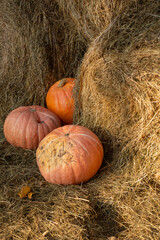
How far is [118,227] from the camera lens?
2.05 metres

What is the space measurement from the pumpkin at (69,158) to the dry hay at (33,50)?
1.53 m

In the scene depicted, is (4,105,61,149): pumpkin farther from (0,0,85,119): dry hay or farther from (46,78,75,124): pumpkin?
(0,0,85,119): dry hay

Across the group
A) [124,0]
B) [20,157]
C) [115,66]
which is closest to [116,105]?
[115,66]

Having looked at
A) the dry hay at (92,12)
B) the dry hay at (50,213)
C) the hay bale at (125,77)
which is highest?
the dry hay at (92,12)

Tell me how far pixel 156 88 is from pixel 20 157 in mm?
1611

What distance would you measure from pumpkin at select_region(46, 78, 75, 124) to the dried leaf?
1.47m

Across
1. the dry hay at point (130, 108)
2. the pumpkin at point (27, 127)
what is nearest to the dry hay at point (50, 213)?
the dry hay at point (130, 108)

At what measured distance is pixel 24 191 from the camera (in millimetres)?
2346

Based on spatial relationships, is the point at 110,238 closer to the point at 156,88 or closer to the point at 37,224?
the point at 37,224

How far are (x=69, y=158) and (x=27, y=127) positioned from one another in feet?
2.90

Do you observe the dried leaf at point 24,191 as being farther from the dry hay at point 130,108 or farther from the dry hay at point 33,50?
the dry hay at point 33,50

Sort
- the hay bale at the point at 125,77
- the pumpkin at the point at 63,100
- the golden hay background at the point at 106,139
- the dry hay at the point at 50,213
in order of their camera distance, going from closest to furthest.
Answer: the dry hay at the point at 50,213 → the golden hay background at the point at 106,139 → the hay bale at the point at 125,77 → the pumpkin at the point at 63,100

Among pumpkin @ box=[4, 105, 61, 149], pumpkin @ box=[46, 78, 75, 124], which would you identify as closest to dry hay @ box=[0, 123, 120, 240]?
pumpkin @ box=[4, 105, 61, 149]

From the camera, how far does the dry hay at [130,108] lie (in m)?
2.28
